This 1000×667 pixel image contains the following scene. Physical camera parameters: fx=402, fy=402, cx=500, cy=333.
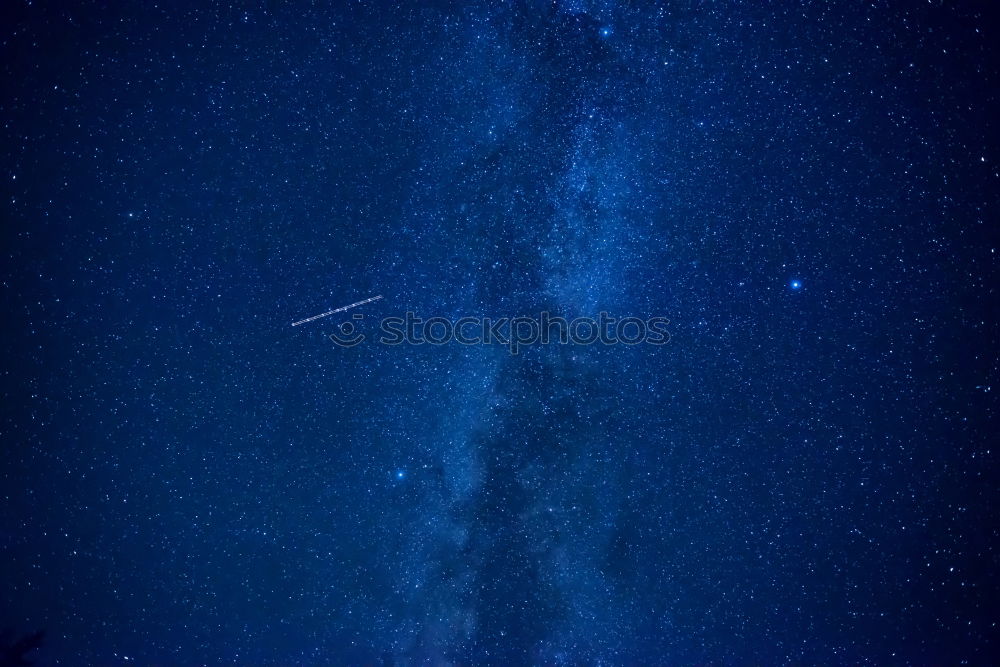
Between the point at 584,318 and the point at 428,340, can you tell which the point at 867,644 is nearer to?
the point at 584,318

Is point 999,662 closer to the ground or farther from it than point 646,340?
closer to the ground

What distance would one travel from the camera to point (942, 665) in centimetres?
341

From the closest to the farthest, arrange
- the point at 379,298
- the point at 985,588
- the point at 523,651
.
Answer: the point at 379,298, the point at 523,651, the point at 985,588

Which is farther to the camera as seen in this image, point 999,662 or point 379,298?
point 999,662

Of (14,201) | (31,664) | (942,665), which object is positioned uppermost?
(14,201)

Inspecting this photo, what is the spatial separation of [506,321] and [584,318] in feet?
1.67

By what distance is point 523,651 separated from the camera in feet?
9.83

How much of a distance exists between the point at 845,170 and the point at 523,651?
4.04 meters

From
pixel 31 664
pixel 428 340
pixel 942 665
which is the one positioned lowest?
pixel 31 664

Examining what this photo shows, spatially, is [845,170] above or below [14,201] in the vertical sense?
above

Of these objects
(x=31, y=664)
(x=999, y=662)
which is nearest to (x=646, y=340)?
(x=999, y=662)

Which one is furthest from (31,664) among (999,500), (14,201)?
(999,500)

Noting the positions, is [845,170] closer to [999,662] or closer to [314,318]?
[314,318]

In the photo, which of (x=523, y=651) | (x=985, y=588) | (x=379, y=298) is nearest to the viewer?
(x=379, y=298)
